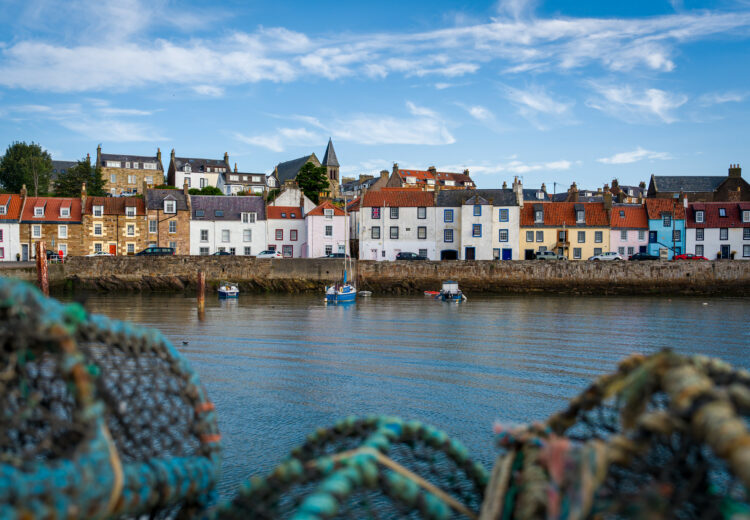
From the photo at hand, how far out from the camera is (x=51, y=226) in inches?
1965

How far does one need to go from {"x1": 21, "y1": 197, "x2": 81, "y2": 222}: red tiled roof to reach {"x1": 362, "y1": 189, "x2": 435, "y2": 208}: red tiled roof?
24.4m

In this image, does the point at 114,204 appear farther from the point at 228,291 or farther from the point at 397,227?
the point at 397,227

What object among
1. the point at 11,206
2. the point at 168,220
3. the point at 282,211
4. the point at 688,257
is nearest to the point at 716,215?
the point at 688,257

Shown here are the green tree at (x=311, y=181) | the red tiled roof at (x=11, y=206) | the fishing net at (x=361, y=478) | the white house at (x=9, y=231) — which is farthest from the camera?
the green tree at (x=311, y=181)

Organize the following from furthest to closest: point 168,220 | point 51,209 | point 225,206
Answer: point 225,206 → point 168,220 → point 51,209

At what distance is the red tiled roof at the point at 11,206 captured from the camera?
49078 mm

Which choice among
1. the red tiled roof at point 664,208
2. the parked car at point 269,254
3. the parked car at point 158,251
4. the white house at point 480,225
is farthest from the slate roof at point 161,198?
the red tiled roof at point 664,208

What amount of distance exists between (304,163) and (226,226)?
128 ft

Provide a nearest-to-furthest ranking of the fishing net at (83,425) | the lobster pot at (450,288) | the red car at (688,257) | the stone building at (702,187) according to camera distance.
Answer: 1. the fishing net at (83,425)
2. the lobster pot at (450,288)
3. the red car at (688,257)
4. the stone building at (702,187)

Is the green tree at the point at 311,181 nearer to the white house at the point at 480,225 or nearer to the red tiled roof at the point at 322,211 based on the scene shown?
the red tiled roof at the point at 322,211

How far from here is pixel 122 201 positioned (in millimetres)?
52438

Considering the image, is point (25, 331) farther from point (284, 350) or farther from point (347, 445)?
point (284, 350)

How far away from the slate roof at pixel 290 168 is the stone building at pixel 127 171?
64.0 ft

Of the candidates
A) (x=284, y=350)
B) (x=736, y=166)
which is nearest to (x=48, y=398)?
(x=284, y=350)
